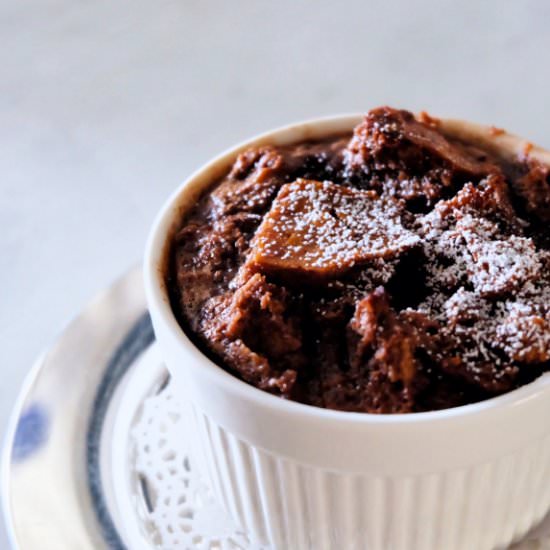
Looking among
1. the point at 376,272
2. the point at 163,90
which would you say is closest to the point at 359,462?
the point at 376,272

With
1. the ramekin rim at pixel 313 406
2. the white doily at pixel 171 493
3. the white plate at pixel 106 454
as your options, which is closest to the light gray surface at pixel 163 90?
the white plate at pixel 106 454

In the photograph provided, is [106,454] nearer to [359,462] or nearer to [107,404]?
[107,404]

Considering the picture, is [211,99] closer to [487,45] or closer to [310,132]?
[487,45]

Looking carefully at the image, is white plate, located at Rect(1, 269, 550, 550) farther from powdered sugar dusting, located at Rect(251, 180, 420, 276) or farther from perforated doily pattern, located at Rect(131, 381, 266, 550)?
powdered sugar dusting, located at Rect(251, 180, 420, 276)

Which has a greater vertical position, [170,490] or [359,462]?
[359,462]

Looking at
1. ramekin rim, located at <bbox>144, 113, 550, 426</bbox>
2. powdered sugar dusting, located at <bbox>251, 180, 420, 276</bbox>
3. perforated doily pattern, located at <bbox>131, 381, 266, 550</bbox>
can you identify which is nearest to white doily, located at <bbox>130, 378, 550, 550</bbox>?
perforated doily pattern, located at <bbox>131, 381, 266, 550</bbox>

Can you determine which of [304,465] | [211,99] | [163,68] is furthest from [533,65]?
[304,465]
